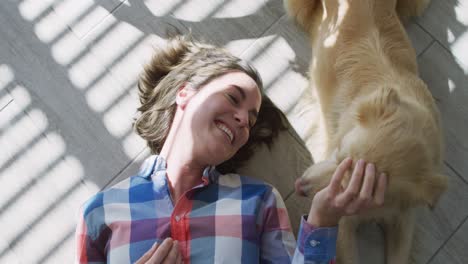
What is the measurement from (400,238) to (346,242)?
25 centimetres

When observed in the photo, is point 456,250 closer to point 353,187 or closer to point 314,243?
point 314,243

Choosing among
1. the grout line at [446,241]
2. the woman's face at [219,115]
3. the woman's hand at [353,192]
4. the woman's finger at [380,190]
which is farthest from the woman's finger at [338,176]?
the grout line at [446,241]

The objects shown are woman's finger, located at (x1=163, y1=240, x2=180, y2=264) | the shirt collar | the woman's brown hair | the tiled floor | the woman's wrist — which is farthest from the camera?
the tiled floor

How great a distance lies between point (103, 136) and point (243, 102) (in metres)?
0.82

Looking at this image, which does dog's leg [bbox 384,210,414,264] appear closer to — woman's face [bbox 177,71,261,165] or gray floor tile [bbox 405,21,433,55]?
woman's face [bbox 177,71,261,165]

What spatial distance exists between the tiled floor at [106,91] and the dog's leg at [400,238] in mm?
127

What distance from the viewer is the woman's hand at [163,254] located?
1709mm

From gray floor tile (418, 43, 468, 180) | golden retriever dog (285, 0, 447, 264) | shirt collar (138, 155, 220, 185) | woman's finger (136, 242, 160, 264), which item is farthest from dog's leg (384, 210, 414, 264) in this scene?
woman's finger (136, 242, 160, 264)

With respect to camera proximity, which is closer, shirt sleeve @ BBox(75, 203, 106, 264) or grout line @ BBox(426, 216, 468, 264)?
shirt sleeve @ BBox(75, 203, 106, 264)

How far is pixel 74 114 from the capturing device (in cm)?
239

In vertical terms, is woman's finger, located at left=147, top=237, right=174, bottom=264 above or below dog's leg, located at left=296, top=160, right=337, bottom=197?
above

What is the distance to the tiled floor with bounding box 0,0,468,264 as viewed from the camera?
Answer: 223cm

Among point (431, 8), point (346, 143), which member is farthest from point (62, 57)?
point (431, 8)

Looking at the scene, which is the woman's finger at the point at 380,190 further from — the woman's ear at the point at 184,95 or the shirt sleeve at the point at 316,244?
the woman's ear at the point at 184,95
